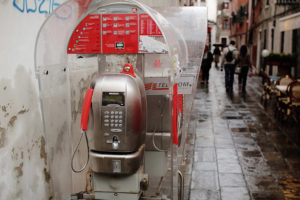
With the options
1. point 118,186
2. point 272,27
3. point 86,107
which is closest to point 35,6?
point 86,107

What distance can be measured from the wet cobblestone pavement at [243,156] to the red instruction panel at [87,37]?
241 centimetres

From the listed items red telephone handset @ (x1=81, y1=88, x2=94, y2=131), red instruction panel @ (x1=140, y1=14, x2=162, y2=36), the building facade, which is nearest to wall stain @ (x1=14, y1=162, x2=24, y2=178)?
red telephone handset @ (x1=81, y1=88, x2=94, y2=131)

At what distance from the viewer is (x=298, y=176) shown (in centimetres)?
553

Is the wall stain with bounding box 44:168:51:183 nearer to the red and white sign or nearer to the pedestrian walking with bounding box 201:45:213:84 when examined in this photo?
the red and white sign

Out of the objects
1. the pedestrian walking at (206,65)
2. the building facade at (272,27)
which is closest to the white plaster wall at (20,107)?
the building facade at (272,27)

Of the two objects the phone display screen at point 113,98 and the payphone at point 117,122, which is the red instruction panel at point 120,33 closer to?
the payphone at point 117,122

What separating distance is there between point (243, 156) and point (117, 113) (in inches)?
160

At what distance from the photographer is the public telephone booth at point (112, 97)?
303 centimetres

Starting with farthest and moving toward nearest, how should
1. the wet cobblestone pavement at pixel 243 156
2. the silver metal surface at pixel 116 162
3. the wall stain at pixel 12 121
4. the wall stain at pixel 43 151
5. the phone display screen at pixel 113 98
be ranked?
1. the wet cobblestone pavement at pixel 243 156
2. the wall stain at pixel 43 151
3. the silver metal surface at pixel 116 162
4. the phone display screen at pixel 113 98
5. the wall stain at pixel 12 121

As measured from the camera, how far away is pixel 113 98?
297 cm

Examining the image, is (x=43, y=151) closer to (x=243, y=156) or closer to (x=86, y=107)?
(x=86, y=107)

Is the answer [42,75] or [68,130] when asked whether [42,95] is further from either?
[68,130]

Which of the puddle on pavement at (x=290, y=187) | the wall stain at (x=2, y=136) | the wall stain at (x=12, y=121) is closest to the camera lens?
the wall stain at (x=2, y=136)

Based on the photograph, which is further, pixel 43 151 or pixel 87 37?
pixel 87 37
